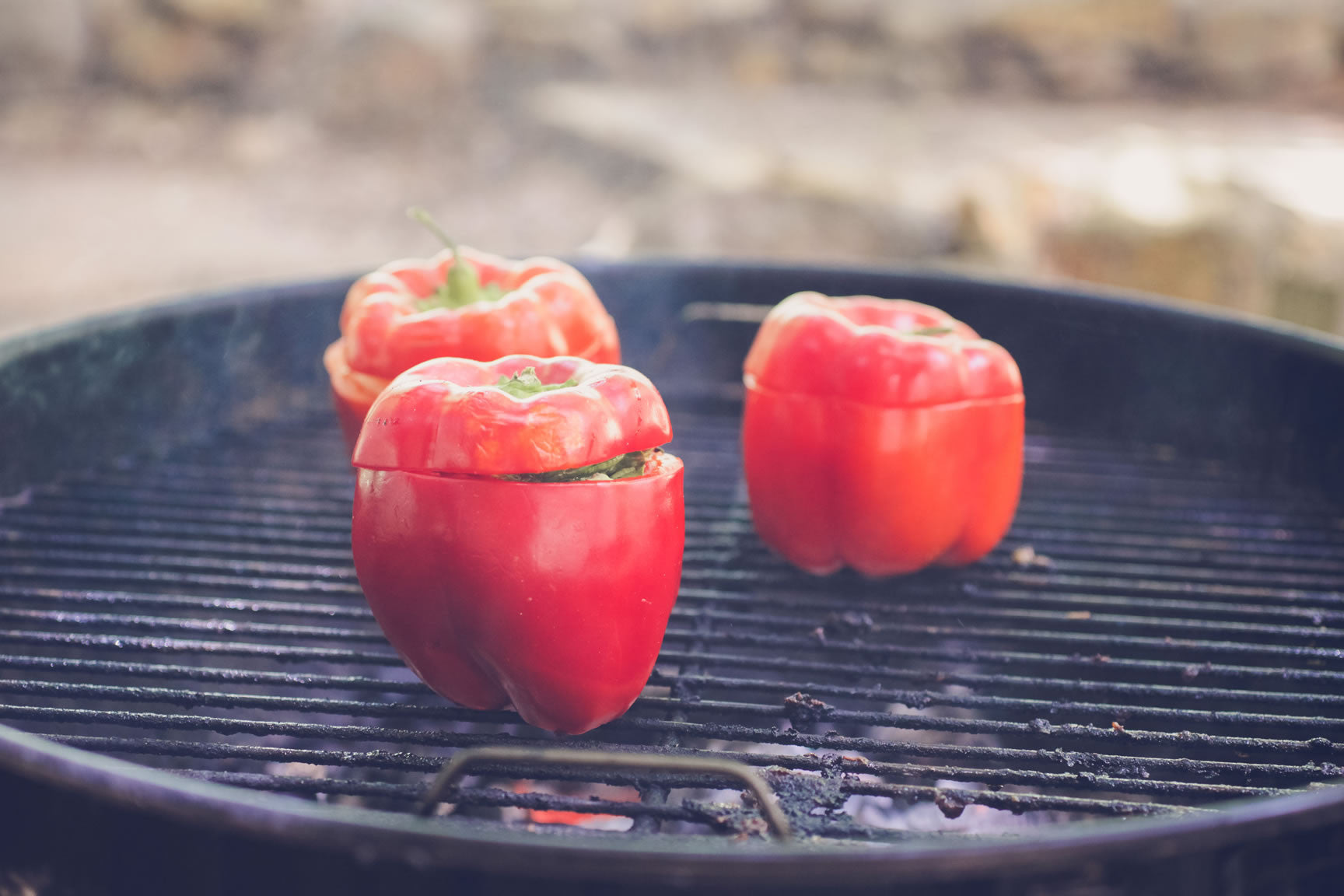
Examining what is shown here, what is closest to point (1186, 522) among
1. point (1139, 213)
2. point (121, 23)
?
point (1139, 213)

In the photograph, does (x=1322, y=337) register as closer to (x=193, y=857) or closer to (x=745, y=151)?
(x=193, y=857)

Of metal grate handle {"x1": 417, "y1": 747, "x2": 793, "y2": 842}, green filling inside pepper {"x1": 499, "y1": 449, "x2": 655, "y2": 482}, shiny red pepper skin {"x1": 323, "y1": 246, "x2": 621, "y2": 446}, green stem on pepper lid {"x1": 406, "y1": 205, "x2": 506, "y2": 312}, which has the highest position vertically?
green stem on pepper lid {"x1": 406, "y1": 205, "x2": 506, "y2": 312}

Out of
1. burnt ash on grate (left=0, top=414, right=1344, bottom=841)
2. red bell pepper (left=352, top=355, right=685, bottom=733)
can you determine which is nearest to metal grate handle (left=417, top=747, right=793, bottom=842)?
burnt ash on grate (left=0, top=414, right=1344, bottom=841)

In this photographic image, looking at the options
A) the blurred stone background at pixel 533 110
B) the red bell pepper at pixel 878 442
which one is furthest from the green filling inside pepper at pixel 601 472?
the blurred stone background at pixel 533 110

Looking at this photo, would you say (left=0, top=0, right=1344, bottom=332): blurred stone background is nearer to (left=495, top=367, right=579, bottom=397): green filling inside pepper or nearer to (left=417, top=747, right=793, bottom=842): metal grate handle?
(left=495, top=367, right=579, bottom=397): green filling inside pepper

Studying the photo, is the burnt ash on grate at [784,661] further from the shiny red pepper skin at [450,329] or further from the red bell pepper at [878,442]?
the shiny red pepper skin at [450,329]
